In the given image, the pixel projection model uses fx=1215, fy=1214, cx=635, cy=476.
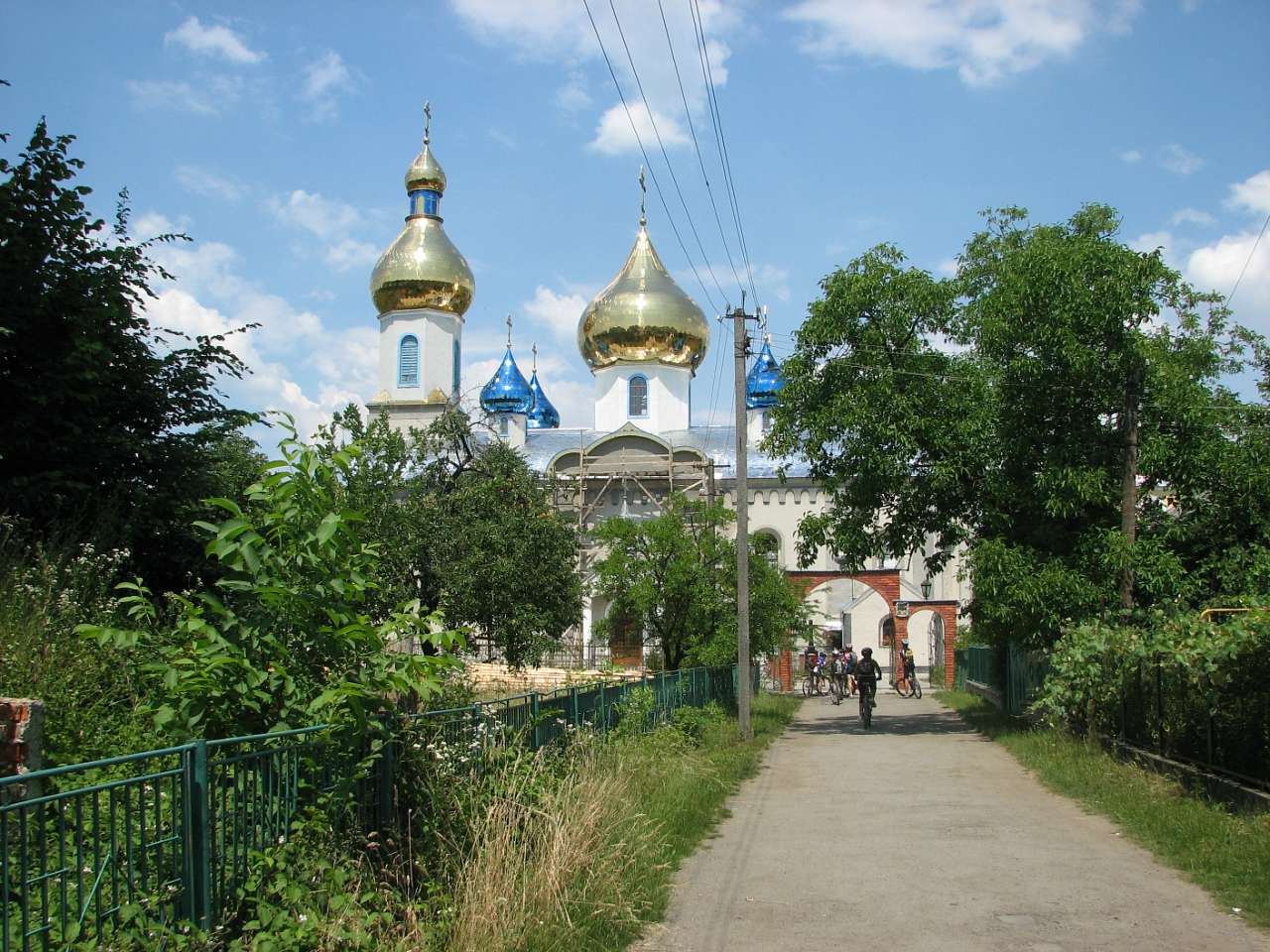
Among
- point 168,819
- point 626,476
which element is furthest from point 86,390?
point 626,476

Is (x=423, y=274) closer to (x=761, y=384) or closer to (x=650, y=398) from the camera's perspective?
(x=650, y=398)

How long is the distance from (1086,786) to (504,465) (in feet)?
54.2

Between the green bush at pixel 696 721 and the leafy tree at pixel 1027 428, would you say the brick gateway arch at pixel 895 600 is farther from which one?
the green bush at pixel 696 721

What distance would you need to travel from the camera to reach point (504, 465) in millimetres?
26359

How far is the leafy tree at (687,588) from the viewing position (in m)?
23.0

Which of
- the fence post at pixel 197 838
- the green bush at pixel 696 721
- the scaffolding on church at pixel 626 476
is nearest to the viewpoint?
the fence post at pixel 197 838

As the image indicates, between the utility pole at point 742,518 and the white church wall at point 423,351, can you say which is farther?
the white church wall at point 423,351

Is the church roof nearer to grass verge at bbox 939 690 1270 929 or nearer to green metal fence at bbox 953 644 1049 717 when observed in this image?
green metal fence at bbox 953 644 1049 717

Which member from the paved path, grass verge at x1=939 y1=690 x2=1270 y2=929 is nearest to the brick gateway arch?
grass verge at x1=939 y1=690 x2=1270 y2=929

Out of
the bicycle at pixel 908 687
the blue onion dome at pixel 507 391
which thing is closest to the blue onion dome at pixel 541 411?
the blue onion dome at pixel 507 391

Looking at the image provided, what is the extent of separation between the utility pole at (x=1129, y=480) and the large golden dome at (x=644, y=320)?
2734 cm

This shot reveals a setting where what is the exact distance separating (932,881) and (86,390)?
8.53m

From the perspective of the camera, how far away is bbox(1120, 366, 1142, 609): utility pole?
653 inches

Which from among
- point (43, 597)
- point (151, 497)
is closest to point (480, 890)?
point (43, 597)
